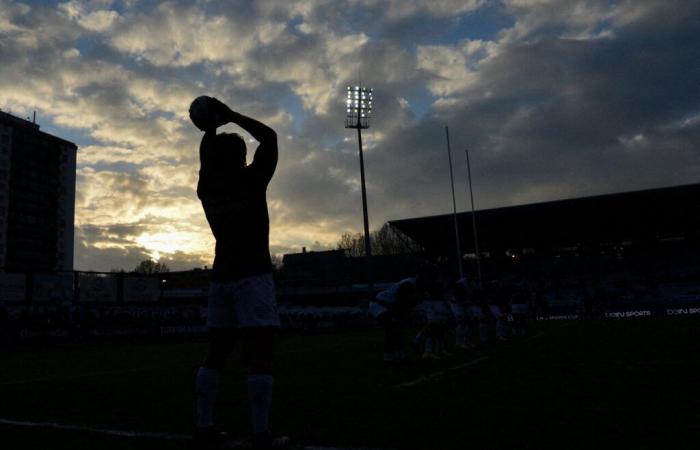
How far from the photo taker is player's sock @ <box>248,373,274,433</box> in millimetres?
3000

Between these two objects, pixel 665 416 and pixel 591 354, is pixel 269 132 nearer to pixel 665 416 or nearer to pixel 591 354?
pixel 665 416

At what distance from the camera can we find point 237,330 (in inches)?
133

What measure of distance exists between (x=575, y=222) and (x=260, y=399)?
53.5 meters

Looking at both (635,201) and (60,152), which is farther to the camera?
(60,152)

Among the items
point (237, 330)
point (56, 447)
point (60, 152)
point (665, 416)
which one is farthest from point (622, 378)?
point (60, 152)

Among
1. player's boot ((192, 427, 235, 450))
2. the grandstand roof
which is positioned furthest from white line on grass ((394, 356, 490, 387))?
the grandstand roof

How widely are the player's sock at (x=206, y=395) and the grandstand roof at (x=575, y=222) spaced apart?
1931 inches

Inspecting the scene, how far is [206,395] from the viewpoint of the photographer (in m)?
3.27

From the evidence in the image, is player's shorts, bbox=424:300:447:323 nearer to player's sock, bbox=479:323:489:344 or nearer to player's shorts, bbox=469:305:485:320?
player's shorts, bbox=469:305:485:320

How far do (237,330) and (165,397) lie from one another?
3332 millimetres

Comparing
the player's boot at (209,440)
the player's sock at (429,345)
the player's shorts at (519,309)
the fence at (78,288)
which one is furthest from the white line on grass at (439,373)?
the fence at (78,288)

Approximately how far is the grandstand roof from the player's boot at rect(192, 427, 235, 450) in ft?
161

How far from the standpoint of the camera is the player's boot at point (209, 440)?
3203 millimetres

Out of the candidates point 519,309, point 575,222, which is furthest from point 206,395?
point 575,222
